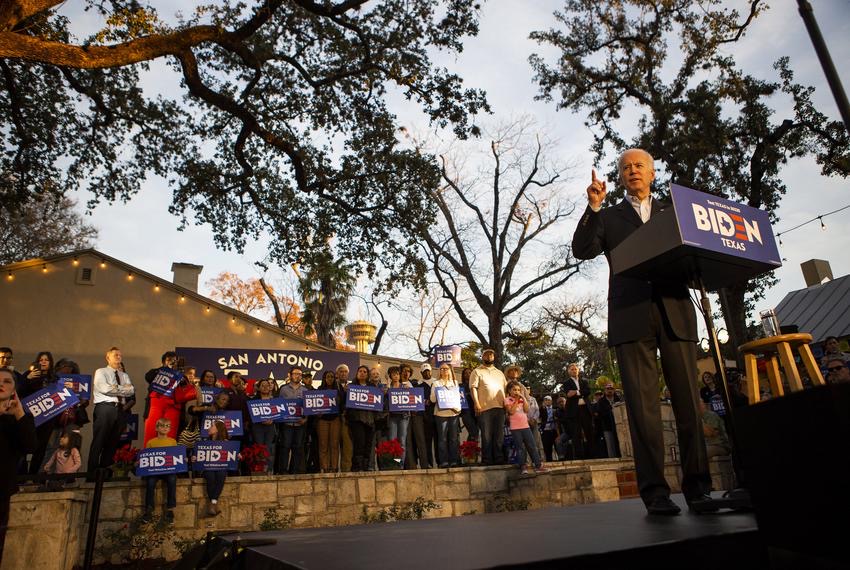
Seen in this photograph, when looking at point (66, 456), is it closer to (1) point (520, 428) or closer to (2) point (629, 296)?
(1) point (520, 428)

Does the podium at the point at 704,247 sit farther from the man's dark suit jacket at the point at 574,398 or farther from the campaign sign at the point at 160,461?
the man's dark suit jacket at the point at 574,398

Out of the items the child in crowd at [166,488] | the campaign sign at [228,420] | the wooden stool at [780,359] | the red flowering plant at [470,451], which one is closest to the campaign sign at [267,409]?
the campaign sign at [228,420]

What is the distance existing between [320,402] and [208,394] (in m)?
1.90

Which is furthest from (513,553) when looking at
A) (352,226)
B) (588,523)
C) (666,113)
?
(666,113)

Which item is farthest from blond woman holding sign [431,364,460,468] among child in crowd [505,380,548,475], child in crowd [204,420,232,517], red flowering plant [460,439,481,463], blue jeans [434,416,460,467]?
child in crowd [204,420,232,517]

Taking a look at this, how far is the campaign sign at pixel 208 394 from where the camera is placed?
9.52 metres

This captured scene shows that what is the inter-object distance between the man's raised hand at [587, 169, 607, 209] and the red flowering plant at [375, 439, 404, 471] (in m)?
7.72

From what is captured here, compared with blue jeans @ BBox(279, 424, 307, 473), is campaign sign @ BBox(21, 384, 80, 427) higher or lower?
higher

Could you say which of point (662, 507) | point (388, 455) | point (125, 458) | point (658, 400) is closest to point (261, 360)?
point (388, 455)

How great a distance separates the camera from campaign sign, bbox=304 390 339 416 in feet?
32.0

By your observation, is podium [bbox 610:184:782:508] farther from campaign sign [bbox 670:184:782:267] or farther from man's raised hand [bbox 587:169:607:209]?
man's raised hand [bbox 587:169:607:209]

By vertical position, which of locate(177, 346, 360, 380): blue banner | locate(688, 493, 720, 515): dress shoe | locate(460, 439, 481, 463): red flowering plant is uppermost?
locate(177, 346, 360, 380): blue banner

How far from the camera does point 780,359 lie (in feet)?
8.74

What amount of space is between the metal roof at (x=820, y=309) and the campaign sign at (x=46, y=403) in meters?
25.1
